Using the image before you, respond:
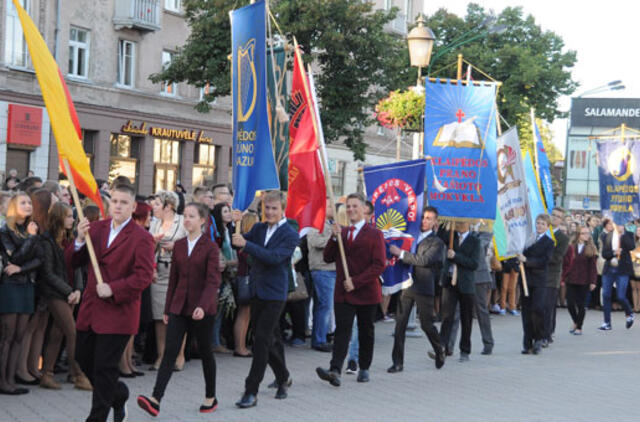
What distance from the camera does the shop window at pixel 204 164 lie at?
119 feet

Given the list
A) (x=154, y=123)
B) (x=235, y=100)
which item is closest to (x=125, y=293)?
(x=235, y=100)

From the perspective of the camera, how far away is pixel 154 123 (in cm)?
3378

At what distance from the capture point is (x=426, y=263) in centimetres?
1144

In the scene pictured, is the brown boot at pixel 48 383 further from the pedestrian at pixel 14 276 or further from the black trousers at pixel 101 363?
the black trousers at pixel 101 363

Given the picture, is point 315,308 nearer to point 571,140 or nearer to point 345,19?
point 345,19

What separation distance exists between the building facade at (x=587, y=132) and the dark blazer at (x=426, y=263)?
A: 62000 millimetres

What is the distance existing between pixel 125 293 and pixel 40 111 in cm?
2324

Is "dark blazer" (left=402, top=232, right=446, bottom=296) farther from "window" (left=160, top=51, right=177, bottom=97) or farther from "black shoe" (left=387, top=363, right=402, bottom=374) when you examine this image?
"window" (left=160, top=51, right=177, bottom=97)

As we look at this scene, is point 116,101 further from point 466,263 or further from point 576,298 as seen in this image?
point 466,263

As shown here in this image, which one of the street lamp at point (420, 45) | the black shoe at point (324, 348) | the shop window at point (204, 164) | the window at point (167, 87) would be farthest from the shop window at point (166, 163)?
the black shoe at point (324, 348)

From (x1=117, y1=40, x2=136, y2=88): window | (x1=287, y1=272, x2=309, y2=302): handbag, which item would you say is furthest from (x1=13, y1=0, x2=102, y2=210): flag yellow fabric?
(x1=117, y1=40, x2=136, y2=88): window

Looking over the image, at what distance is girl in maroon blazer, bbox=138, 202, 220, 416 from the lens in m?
8.12

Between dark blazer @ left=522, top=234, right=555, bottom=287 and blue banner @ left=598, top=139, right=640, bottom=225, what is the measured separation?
650cm

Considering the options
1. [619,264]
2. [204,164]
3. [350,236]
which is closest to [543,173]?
[619,264]
